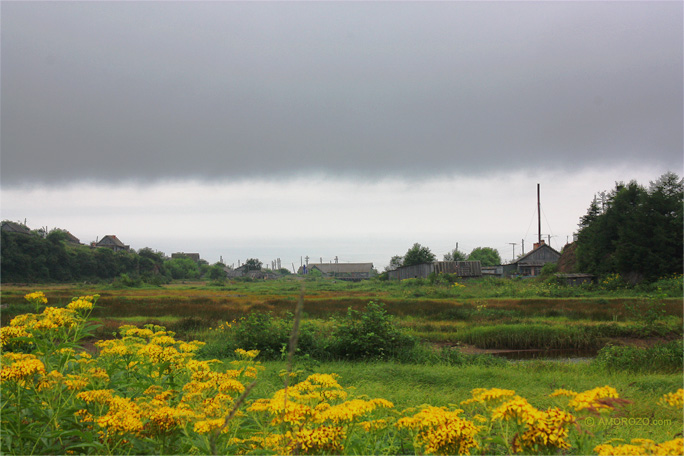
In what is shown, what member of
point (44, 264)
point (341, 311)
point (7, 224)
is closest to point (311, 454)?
point (341, 311)

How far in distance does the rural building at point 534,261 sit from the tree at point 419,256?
11165mm

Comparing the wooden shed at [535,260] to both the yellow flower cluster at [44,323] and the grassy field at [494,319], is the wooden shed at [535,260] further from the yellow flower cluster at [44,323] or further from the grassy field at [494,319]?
the yellow flower cluster at [44,323]

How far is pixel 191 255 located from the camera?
133875 mm

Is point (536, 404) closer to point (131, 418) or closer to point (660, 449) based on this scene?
point (660, 449)

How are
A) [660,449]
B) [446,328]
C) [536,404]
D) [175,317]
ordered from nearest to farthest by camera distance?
[660,449]
[536,404]
[446,328]
[175,317]

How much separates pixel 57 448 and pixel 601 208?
56191 millimetres

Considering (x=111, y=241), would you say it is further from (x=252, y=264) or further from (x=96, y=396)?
(x=96, y=396)

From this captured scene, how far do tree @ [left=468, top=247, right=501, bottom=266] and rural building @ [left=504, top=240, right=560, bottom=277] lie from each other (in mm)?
39162

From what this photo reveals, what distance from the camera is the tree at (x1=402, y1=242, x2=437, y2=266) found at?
182 feet

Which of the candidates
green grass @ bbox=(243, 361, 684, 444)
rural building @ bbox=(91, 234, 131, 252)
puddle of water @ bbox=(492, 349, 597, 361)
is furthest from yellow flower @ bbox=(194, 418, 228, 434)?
rural building @ bbox=(91, 234, 131, 252)

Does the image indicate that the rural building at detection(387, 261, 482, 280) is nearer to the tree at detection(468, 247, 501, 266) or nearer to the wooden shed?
the wooden shed

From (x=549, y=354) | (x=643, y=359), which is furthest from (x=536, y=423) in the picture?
(x=549, y=354)

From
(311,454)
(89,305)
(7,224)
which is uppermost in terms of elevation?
(7,224)

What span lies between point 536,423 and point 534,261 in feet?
199
